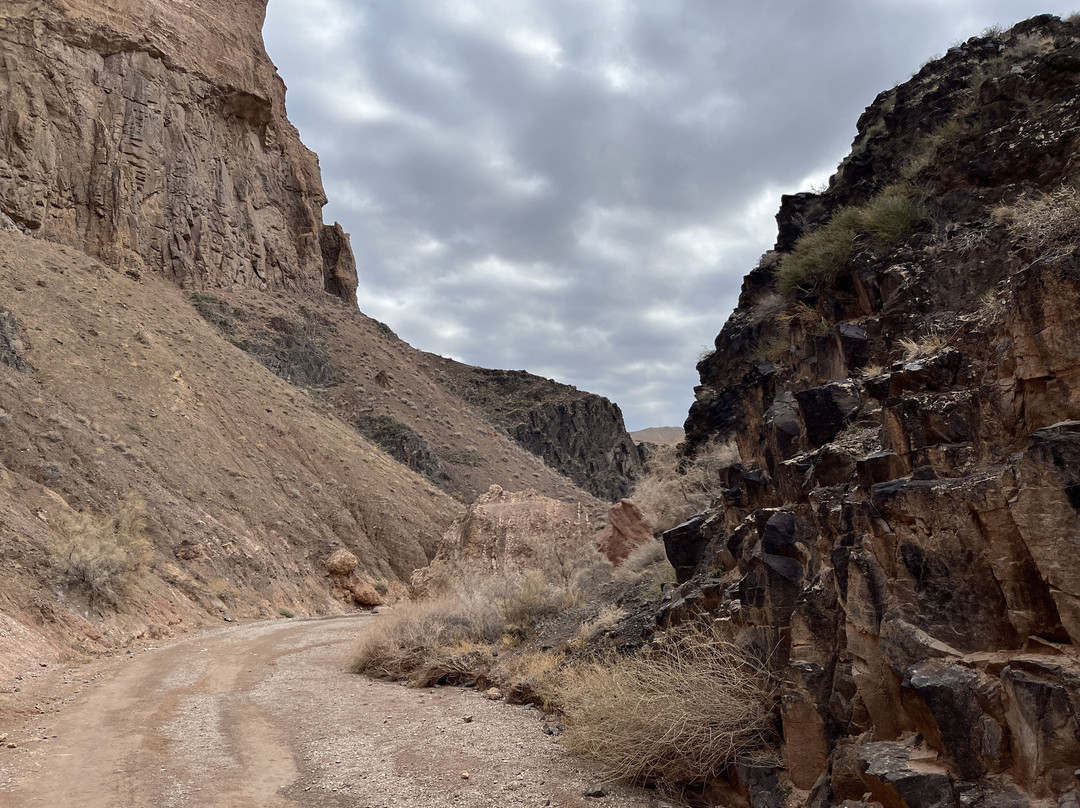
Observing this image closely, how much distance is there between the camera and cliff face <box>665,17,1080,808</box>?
396cm

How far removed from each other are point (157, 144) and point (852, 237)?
45.8 m

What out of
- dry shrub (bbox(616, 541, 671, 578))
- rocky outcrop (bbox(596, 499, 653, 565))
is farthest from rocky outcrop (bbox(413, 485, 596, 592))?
dry shrub (bbox(616, 541, 671, 578))

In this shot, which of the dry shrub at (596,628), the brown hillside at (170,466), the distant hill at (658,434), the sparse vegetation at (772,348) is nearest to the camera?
the dry shrub at (596,628)

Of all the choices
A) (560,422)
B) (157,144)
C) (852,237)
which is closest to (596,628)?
(852,237)

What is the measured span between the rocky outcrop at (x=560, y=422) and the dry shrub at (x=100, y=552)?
46419mm

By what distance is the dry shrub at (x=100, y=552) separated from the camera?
16219mm

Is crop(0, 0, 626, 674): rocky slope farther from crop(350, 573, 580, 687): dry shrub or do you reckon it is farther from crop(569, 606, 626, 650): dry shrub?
→ crop(569, 606, 626, 650): dry shrub

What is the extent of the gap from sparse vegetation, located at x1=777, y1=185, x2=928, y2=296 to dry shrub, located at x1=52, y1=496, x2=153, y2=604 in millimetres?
16096

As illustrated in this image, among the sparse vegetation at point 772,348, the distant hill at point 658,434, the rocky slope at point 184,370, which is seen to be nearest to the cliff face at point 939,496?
the sparse vegetation at point 772,348

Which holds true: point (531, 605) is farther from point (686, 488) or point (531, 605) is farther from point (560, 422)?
point (560, 422)

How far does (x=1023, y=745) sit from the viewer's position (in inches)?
147

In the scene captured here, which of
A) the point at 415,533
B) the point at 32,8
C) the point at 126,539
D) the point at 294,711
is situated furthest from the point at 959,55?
the point at 32,8

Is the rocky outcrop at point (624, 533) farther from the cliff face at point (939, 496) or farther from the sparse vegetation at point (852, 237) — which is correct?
the cliff face at point (939, 496)

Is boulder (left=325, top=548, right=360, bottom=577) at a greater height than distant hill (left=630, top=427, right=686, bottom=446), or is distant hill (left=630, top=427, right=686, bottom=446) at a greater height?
distant hill (left=630, top=427, right=686, bottom=446)
